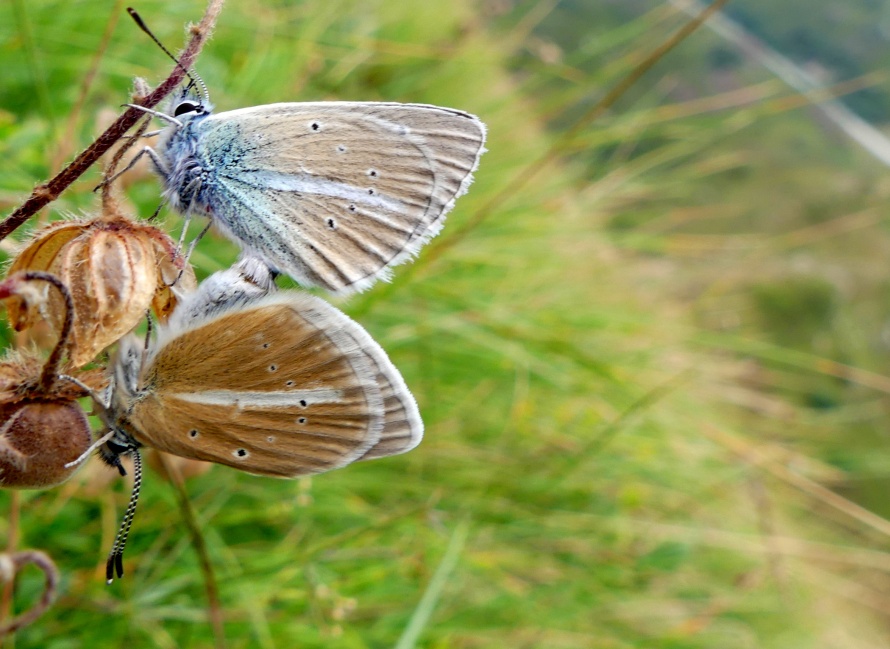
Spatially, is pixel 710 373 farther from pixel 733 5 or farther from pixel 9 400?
pixel 9 400

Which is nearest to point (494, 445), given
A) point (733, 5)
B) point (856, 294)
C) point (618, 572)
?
point (618, 572)

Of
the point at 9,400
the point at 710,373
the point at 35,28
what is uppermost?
the point at 710,373

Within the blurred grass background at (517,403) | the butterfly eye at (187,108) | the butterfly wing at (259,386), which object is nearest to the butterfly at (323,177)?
the butterfly eye at (187,108)

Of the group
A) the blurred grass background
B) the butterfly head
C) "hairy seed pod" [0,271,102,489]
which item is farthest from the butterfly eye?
"hairy seed pod" [0,271,102,489]

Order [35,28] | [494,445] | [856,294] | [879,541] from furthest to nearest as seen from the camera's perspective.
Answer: [856,294] → [879,541] → [494,445] → [35,28]

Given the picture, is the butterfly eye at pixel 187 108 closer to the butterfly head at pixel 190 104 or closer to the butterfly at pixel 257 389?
the butterfly head at pixel 190 104

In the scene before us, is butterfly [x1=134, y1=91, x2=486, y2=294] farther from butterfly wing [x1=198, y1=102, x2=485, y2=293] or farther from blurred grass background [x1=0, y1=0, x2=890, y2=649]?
blurred grass background [x1=0, y1=0, x2=890, y2=649]

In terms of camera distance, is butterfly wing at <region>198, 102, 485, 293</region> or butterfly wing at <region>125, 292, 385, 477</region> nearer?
butterfly wing at <region>125, 292, 385, 477</region>
